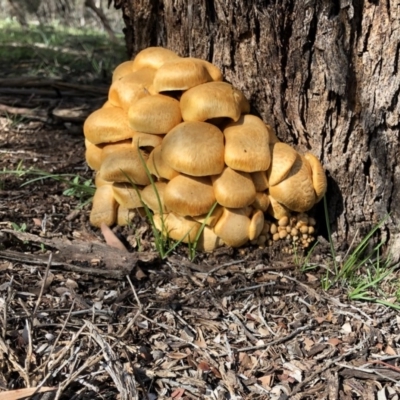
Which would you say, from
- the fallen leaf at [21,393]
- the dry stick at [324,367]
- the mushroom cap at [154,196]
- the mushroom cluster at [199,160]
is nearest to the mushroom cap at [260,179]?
the mushroom cluster at [199,160]

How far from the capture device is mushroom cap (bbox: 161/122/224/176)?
8.21 ft

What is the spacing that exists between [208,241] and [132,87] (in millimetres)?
900

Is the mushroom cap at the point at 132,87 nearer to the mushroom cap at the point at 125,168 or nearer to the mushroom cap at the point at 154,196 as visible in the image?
the mushroom cap at the point at 125,168

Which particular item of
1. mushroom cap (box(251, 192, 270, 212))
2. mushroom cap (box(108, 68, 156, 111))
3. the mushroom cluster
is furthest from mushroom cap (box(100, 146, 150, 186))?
mushroom cap (box(251, 192, 270, 212))

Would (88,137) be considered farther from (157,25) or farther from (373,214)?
(373,214)

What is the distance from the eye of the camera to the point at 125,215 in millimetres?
2926

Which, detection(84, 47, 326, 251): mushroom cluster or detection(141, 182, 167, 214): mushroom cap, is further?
detection(141, 182, 167, 214): mushroom cap

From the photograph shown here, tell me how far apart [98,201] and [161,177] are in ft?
1.48

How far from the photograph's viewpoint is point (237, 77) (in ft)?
9.39

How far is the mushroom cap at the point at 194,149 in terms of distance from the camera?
2.50 meters

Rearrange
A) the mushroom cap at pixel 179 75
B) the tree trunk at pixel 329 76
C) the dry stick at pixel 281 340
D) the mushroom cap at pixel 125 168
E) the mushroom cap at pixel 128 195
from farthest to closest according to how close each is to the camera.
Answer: the mushroom cap at pixel 128 195 < the mushroom cap at pixel 125 168 < the mushroom cap at pixel 179 75 < the tree trunk at pixel 329 76 < the dry stick at pixel 281 340

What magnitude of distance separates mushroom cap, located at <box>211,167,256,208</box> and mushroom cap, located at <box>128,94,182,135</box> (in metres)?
0.37

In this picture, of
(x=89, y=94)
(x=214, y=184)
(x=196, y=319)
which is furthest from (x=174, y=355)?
(x=89, y=94)

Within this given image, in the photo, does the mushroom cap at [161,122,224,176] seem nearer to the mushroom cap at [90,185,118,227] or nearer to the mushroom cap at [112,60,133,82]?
the mushroom cap at [90,185,118,227]
